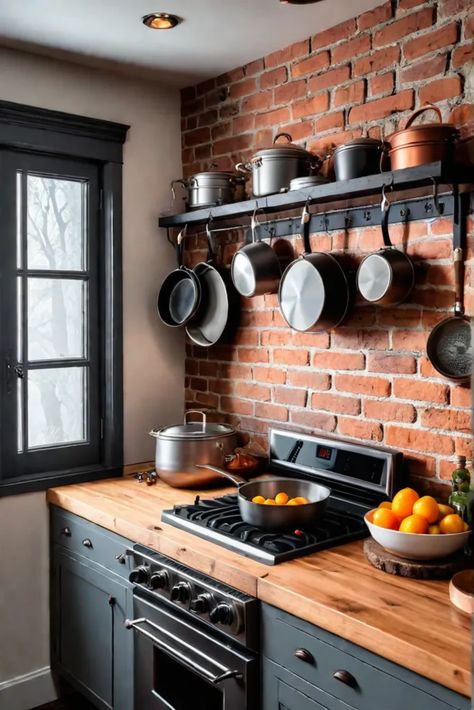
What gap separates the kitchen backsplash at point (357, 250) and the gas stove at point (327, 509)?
0.07m

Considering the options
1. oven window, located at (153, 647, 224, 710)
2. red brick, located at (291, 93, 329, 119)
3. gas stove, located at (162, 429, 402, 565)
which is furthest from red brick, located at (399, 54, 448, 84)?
oven window, located at (153, 647, 224, 710)

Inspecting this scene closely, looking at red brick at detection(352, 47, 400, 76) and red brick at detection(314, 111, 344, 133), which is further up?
red brick at detection(352, 47, 400, 76)

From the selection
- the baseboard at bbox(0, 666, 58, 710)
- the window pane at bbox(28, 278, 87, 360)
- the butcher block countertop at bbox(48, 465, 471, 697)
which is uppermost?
the window pane at bbox(28, 278, 87, 360)

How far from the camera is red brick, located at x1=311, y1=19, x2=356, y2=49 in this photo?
7.85ft

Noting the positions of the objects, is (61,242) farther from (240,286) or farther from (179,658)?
(179,658)

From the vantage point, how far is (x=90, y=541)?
2529 mm

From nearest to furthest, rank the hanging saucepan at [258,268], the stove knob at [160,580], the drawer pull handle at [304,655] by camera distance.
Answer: the drawer pull handle at [304,655]
the stove knob at [160,580]
the hanging saucepan at [258,268]

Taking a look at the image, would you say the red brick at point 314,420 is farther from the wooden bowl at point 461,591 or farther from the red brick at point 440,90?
the red brick at point 440,90

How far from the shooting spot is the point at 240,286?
2.65 metres

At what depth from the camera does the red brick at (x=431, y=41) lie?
208cm

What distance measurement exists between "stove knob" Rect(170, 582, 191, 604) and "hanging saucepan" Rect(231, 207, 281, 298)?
107 cm

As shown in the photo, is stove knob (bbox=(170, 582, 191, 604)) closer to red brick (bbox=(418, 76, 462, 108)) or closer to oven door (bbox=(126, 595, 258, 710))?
oven door (bbox=(126, 595, 258, 710))

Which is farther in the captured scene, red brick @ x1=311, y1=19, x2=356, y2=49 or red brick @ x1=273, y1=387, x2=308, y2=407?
red brick @ x1=273, y1=387, x2=308, y2=407

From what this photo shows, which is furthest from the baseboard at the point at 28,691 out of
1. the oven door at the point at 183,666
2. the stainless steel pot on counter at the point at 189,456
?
the stainless steel pot on counter at the point at 189,456
